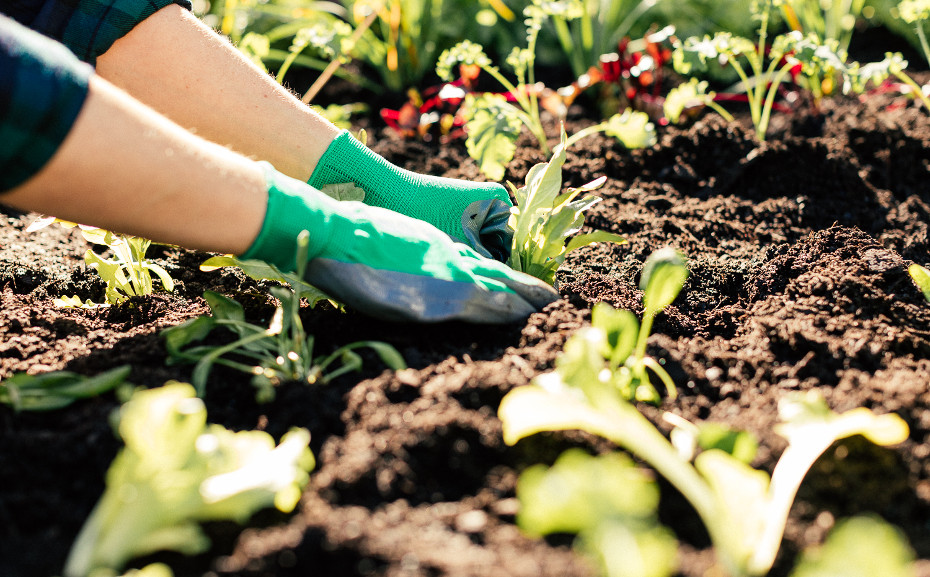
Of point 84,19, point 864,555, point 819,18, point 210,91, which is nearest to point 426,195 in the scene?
point 210,91

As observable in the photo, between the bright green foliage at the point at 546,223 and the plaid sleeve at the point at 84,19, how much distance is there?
2.85 ft

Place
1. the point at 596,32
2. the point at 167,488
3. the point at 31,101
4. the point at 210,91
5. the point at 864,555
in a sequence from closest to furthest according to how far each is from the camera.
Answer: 1. the point at 864,555
2. the point at 167,488
3. the point at 31,101
4. the point at 210,91
5. the point at 596,32

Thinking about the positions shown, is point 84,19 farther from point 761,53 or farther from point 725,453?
point 761,53

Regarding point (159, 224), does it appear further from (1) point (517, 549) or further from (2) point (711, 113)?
(2) point (711, 113)

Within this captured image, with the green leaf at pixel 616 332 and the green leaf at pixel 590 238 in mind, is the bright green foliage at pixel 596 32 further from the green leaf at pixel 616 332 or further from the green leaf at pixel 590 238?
the green leaf at pixel 616 332

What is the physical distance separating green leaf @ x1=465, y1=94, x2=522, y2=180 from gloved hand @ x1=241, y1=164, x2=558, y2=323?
61cm

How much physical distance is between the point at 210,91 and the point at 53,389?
0.78 m

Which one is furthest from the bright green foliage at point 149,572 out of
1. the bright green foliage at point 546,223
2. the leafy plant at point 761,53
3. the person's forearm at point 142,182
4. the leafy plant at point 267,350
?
the leafy plant at point 761,53

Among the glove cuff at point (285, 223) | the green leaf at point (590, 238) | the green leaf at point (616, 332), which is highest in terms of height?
the glove cuff at point (285, 223)

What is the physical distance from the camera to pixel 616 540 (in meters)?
0.63

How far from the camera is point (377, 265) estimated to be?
115 centimetres

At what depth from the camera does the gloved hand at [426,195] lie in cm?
151

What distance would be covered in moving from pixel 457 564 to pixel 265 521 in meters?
0.23

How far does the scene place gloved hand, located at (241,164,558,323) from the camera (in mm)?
1106
